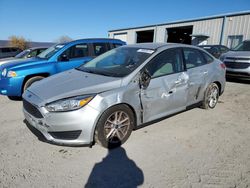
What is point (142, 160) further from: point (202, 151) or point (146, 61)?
point (146, 61)

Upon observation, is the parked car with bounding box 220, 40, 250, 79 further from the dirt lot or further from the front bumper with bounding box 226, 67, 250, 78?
the dirt lot

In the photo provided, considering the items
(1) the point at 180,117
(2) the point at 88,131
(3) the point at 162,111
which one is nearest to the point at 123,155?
(2) the point at 88,131

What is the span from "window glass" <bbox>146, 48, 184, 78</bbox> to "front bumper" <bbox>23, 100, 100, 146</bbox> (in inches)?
51.0

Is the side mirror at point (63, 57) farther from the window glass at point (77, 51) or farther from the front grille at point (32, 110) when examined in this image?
the front grille at point (32, 110)

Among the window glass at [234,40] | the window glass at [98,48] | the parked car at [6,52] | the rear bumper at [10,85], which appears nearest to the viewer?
the rear bumper at [10,85]

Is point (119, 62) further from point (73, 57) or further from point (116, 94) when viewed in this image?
point (73, 57)

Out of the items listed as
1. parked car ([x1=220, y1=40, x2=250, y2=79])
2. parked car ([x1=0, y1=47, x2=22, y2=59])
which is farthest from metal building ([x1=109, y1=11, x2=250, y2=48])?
parked car ([x1=0, y1=47, x2=22, y2=59])

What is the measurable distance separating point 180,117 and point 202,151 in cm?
143

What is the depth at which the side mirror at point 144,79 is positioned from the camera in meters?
3.23

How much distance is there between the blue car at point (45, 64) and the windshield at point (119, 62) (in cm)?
177

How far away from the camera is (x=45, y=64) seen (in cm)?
542

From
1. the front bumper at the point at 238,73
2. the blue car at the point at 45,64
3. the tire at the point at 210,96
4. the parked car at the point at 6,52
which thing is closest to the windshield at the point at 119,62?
the blue car at the point at 45,64

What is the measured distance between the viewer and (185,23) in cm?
2122

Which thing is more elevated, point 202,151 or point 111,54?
point 111,54
